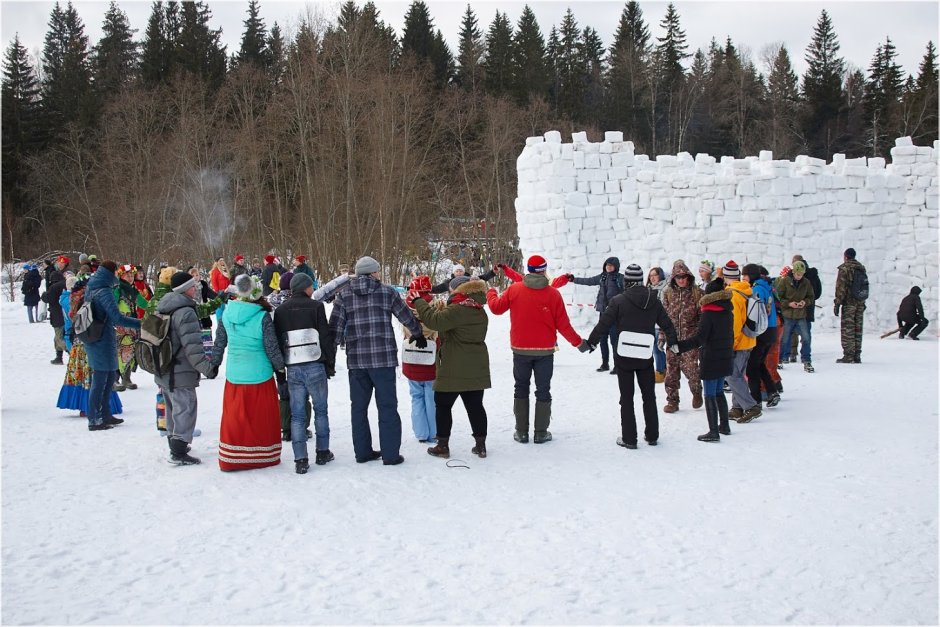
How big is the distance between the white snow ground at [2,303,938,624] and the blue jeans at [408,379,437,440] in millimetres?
203

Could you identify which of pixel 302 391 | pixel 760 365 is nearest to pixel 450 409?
pixel 302 391

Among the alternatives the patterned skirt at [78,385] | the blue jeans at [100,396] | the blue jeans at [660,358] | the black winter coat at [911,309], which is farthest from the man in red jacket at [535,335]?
the black winter coat at [911,309]

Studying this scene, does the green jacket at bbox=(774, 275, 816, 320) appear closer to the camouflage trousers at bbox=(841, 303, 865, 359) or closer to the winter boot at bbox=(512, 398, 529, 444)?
the camouflage trousers at bbox=(841, 303, 865, 359)

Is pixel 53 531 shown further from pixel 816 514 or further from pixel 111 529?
pixel 816 514

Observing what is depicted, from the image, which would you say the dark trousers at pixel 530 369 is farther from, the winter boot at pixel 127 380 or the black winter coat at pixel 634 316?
the winter boot at pixel 127 380

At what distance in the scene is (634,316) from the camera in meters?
6.83

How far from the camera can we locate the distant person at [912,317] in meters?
14.2

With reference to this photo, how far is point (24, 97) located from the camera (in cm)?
4059

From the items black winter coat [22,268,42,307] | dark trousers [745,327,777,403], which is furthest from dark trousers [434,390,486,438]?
black winter coat [22,268,42,307]

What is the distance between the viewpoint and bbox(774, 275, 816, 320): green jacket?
10.7m

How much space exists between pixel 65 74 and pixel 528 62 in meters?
24.4

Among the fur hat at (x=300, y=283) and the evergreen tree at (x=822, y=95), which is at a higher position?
the evergreen tree at (x=822, y=95)

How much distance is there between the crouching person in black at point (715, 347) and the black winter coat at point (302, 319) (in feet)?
10.5

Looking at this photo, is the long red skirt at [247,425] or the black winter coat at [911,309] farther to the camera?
the black winter coat at [911,309]
